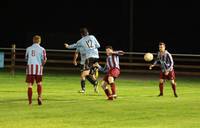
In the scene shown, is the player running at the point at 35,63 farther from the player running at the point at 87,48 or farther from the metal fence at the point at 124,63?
the metal fence at the point at 124,63

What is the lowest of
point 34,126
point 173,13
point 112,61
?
point 34,126

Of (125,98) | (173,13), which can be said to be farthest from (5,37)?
(125,98)

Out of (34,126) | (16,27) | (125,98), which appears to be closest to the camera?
(34,126)

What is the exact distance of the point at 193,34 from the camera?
56500mm

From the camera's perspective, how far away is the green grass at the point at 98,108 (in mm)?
14422

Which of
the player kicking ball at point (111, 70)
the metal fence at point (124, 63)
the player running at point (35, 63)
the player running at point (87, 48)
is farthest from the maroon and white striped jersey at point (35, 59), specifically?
the metal fence at point (124, 63)

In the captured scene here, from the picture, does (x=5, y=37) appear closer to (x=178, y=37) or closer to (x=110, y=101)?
(x=178, y=37)

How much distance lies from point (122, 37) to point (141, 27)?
8.82ft

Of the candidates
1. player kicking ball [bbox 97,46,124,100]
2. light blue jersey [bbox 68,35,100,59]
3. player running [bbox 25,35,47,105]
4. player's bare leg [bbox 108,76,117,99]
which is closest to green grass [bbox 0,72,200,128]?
player's bare leg [bbox 108,76,117,99]

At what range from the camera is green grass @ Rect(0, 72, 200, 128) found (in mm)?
14422

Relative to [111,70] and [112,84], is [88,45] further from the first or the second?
[112,84]

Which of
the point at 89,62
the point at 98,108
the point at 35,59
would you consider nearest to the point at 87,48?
the point at 89,62

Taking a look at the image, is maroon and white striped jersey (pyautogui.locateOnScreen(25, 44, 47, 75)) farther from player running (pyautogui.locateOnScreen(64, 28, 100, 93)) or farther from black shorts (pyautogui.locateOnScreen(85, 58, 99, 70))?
black shorts (pyautogui.locateOnScreen(85, 58, 99, 70))

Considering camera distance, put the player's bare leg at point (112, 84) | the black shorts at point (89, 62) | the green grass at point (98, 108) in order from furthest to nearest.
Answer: the black shorts at point (89, 62) → the player's bare leg at point (112, 84) → the green grass at point (98, 108)
